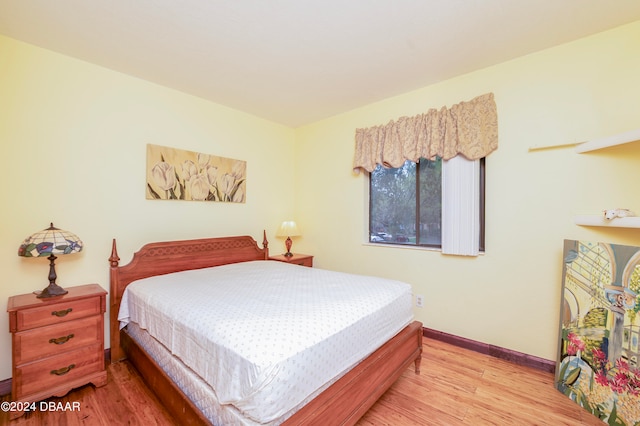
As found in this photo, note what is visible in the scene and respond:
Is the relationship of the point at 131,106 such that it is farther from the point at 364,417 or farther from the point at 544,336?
the point at 544,336

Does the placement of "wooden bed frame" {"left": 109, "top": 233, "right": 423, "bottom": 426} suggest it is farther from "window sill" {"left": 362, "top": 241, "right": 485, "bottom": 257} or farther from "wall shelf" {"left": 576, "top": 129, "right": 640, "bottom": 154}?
"wall shelf" {"left": 576, "top": 129, "right": 640, "bottom": 154}

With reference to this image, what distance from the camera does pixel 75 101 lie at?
2.30 m

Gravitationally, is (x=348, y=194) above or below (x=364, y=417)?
above

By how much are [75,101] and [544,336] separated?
4399mm

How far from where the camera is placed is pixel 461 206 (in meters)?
2.62

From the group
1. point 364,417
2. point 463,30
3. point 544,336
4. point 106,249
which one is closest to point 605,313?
point 544,336

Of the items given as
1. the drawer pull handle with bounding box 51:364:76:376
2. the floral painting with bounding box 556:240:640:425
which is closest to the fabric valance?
the floral painting with bounding box 556:240:640:425

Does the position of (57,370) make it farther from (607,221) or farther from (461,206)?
(607,221)

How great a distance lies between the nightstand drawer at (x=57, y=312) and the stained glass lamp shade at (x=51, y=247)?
0.52 ft

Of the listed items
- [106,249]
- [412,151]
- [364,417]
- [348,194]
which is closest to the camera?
[364,417]

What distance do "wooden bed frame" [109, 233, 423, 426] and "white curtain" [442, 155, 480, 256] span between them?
0.90 meters

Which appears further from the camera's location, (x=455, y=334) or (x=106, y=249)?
(x=455, y=334)

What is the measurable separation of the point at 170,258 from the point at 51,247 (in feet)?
3.04

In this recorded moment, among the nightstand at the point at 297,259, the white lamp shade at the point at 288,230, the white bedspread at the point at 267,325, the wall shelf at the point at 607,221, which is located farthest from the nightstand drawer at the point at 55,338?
the wall shelf at the point at 607,221
